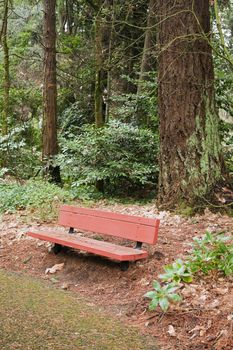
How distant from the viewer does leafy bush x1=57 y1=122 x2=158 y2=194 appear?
9.45 m

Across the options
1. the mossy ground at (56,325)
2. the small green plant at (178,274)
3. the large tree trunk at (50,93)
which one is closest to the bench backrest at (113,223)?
the small green plant at (178,274)

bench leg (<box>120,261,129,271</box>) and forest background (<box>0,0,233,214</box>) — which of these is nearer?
bench leg (<box>120,261,129,271</box>)

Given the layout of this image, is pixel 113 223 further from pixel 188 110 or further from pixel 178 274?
pixel 188 110

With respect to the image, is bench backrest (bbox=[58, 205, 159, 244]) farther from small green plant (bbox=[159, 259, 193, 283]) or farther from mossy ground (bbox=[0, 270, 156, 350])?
mossy ground (bbox=[0, 270, 156, 350])

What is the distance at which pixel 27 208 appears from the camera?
326 inches

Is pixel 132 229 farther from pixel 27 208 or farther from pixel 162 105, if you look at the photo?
pixel 27 208

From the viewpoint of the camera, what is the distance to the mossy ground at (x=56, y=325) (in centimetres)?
351

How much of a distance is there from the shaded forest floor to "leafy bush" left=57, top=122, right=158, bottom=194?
1.83 metres

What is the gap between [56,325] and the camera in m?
3.88

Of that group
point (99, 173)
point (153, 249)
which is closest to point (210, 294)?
point (153, 249)

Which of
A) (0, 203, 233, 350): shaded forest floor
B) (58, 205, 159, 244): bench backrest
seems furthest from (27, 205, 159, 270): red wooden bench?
(0, 203, 233, 350): shaded forest floor

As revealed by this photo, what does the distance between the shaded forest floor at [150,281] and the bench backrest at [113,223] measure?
35 centimetres

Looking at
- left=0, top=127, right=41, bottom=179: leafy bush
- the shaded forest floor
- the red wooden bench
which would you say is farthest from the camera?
left=0, top=127, right=41, bottom=179: leafy bush

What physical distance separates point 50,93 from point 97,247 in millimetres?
7242
